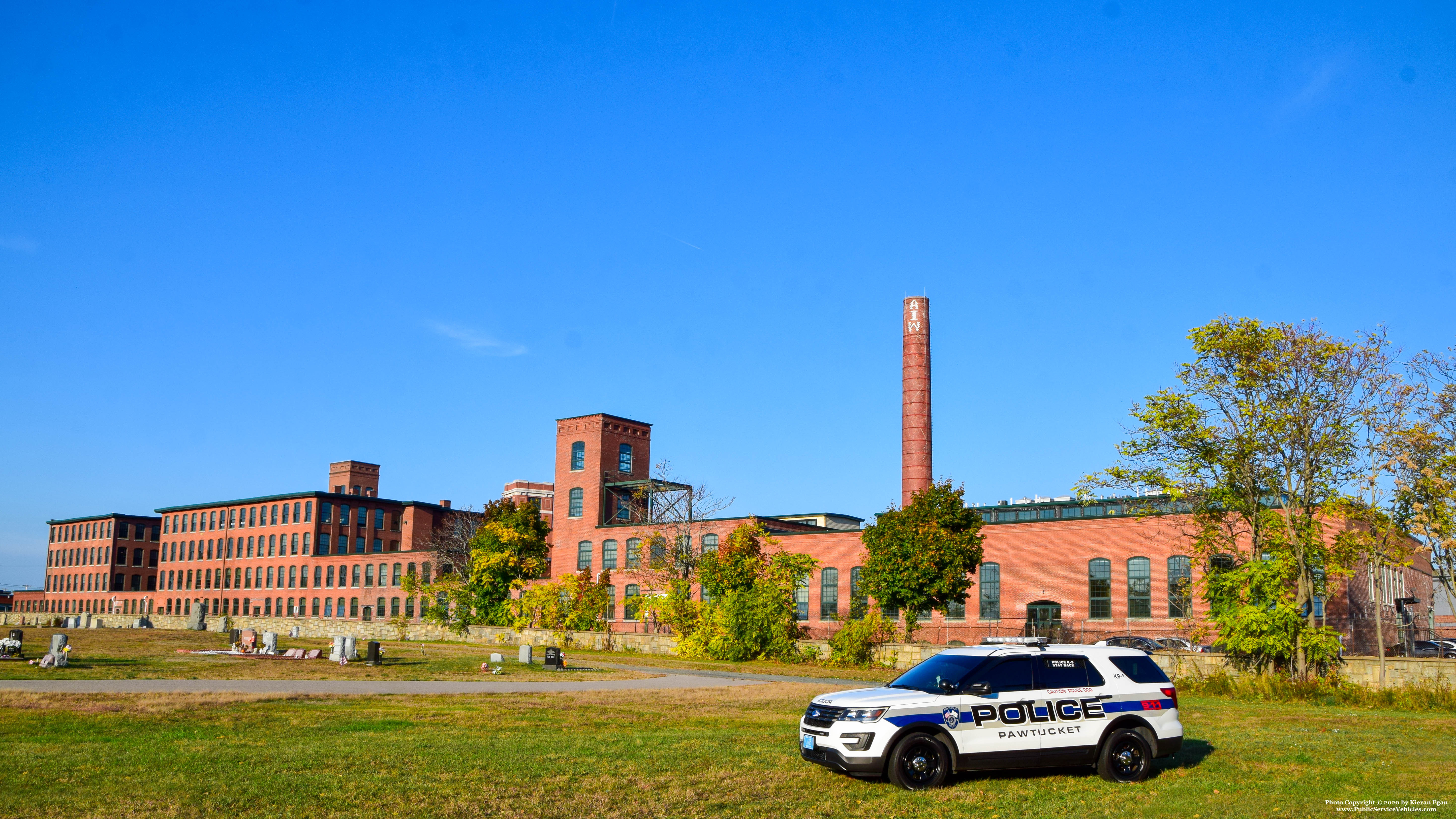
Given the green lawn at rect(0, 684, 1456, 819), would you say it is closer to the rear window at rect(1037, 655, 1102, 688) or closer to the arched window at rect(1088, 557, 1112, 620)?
the rear window at rect(1037, 655, 1102, 688)

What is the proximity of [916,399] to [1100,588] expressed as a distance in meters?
14.8

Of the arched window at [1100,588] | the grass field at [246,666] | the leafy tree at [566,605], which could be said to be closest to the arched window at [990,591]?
the arched window at [1100,588]

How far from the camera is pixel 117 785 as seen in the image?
11.8 m

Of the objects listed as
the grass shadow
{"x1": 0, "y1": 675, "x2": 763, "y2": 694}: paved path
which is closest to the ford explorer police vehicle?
the grass shadow

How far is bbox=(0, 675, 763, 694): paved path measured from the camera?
24.1 meters

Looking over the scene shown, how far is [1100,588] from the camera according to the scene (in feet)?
173

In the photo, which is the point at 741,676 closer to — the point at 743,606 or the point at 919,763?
the point at 743,606

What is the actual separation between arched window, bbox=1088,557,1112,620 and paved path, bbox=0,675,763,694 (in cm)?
2686

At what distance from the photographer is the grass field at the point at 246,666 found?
29656mm

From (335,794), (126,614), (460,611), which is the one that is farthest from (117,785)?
(126,614)

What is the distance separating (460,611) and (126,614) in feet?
151

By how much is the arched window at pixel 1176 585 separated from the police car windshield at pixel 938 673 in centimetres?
3880

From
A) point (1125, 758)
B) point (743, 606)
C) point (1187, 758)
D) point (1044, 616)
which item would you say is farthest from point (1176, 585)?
point (1125, 758)

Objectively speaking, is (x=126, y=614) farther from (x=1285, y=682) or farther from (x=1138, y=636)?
(x=1285, y=682)
